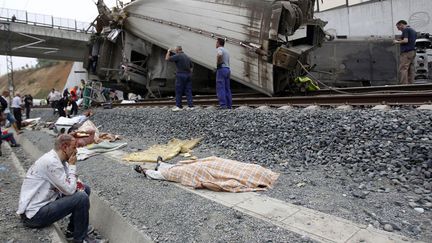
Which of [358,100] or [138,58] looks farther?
[138,58]

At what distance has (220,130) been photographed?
6199 millimetres

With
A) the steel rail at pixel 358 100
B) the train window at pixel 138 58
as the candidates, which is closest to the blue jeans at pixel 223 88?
the steel rail at pixel 358 100

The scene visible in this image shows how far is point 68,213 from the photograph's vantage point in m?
3.52

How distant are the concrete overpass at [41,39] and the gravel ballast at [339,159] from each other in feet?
89.3

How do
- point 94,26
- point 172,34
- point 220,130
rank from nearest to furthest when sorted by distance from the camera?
point 220,130 → point 172,34 → point 94,26

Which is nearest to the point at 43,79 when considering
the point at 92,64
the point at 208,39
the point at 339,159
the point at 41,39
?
the point at 41,39

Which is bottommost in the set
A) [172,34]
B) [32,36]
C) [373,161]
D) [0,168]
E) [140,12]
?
[0,168]

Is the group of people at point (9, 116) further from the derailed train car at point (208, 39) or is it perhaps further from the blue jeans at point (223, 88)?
the blue jeans at point (223, 88)

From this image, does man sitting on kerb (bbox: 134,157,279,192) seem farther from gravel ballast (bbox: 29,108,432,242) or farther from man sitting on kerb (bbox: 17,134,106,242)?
man sitting on kerb (bbox: 17,134,106,242)

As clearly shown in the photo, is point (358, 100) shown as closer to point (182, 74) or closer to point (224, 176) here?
→ point (224, 176)

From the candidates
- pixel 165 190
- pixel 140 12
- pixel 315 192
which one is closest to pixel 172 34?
pixel 140 12

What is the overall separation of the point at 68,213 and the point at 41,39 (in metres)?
32.0

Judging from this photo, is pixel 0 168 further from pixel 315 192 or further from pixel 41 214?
pixel 315 192

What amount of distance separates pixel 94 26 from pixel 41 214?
12060 millimetres
